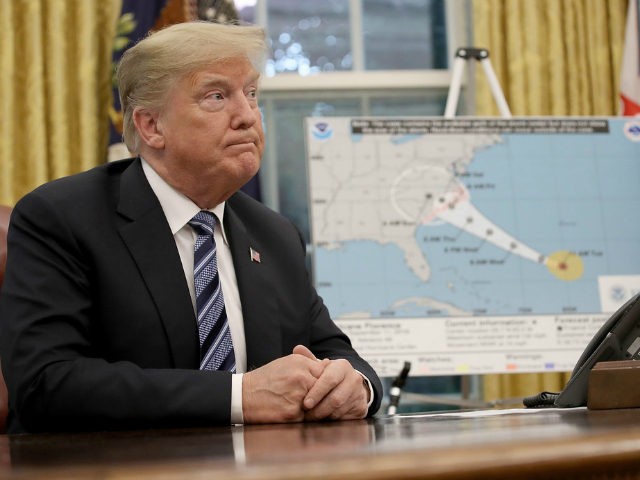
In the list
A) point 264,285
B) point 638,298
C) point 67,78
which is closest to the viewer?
point 638,298

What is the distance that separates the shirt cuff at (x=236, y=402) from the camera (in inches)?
59.1

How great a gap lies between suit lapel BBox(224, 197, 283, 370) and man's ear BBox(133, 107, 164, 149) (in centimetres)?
23

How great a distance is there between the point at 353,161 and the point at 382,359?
2.48 feet

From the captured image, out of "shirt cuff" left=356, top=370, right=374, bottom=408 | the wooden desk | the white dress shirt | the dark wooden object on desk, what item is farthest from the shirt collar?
the wooden desk

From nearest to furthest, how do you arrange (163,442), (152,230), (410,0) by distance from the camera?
(163,442), (152,230), (410,0)

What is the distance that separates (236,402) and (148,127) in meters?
0.77

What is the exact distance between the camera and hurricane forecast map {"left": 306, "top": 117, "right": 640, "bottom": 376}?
3309 mm

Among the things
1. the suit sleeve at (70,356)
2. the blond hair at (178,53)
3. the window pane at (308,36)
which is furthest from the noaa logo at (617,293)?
the suit sleeve at (70,356)

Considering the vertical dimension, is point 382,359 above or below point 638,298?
below

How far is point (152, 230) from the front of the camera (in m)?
1.81

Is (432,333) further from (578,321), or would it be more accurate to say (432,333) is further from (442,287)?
(578,321)

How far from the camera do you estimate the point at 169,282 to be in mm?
1756

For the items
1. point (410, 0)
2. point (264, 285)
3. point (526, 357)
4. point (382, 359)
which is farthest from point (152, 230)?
point (410, 0)

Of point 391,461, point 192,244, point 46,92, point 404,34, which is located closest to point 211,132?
point 192,244
